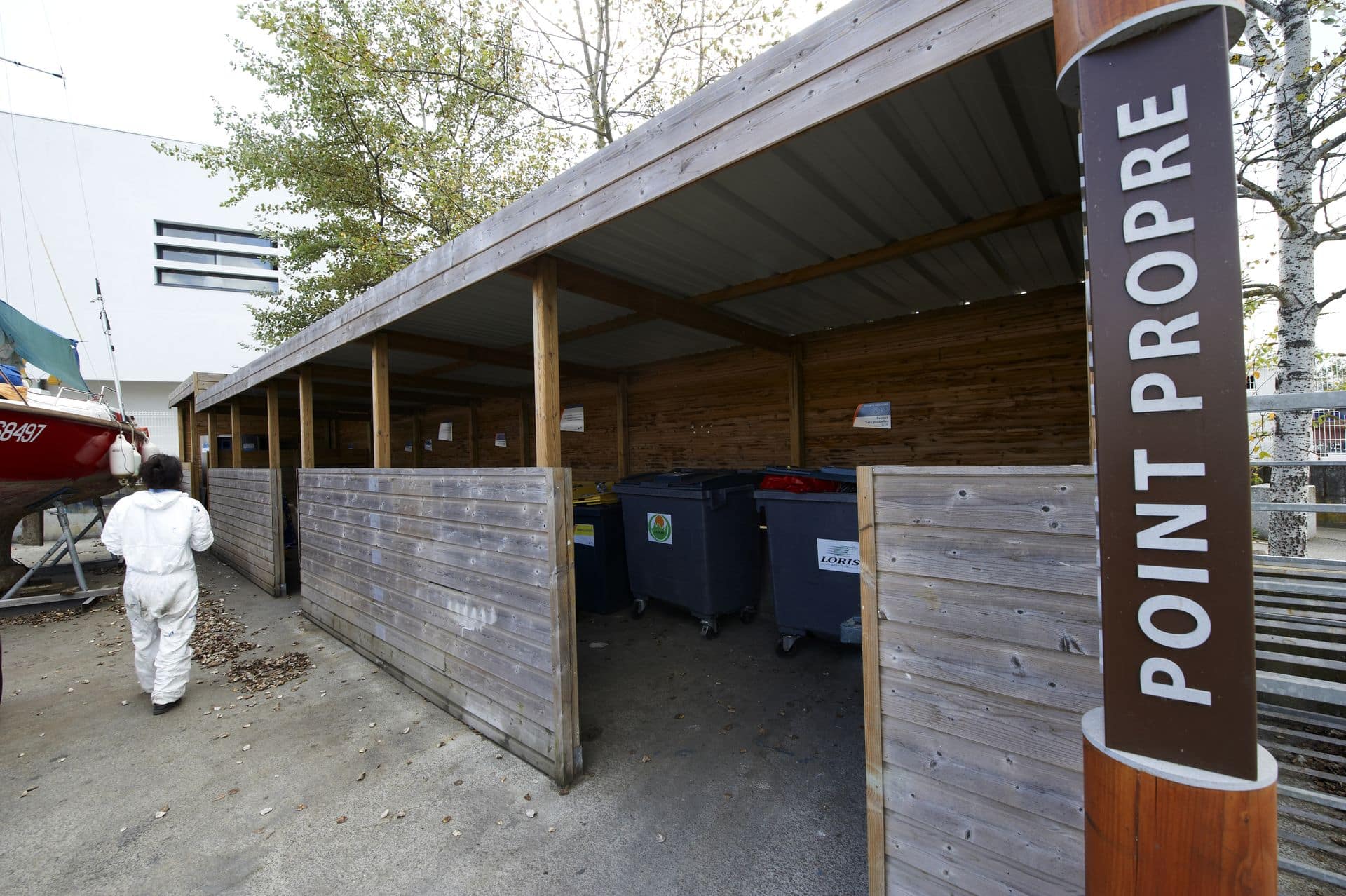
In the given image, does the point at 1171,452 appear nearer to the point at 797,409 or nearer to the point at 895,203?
the point at 895,203

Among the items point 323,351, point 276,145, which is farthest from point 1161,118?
point 276,145

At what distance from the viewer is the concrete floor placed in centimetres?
215

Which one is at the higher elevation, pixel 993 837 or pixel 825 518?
pixel 825 518

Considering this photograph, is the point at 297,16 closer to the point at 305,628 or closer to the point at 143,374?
the point at 305,628

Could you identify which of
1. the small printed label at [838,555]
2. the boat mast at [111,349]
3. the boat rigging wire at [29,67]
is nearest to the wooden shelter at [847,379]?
the small printed label at [838,555]

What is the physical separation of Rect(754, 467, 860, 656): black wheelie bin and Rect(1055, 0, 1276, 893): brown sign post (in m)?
2.69

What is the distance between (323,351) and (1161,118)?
5602 mm

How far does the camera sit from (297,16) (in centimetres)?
899

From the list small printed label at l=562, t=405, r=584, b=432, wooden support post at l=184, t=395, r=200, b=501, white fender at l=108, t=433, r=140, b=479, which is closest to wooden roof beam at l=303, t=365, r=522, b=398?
small printed label at l=562, t=405, r=584, b=432

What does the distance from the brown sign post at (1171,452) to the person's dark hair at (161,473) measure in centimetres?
505

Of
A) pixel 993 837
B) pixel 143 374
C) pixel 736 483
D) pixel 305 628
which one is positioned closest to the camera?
pixel 993 837

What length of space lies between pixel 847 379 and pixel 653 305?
85.5 inches

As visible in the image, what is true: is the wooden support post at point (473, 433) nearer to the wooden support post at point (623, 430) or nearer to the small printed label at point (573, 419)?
the small printed label at point (573, 419)

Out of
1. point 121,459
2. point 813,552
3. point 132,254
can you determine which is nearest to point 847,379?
point 813,552
